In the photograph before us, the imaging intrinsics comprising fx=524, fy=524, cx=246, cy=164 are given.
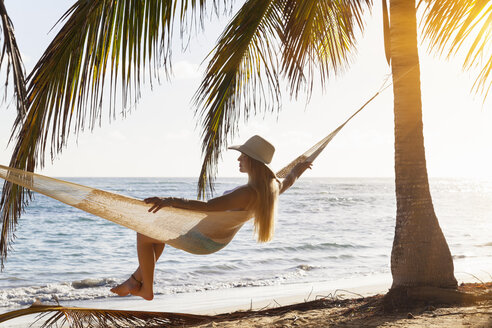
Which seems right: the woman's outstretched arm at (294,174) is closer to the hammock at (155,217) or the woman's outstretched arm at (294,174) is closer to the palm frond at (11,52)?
the hammock at (155,217)

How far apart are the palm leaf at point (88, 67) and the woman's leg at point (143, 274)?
0.63m

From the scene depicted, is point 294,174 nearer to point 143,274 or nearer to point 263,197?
point 263,197

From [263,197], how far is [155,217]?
0.44 metres

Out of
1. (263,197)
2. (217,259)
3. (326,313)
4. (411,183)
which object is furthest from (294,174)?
(217,259)

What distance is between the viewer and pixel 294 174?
2604 mm

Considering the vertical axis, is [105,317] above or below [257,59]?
below

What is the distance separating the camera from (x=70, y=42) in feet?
5.50

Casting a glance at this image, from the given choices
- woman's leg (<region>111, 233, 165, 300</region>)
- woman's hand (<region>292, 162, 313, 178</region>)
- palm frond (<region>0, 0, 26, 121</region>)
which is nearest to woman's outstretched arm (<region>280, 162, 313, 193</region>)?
woman's hand (<region>292, 162, 313, 178</region>)

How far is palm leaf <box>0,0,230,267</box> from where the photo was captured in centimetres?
165

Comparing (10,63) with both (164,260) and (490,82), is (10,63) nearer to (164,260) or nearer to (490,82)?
(490,82)

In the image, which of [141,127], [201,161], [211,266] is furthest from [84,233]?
[141,127]

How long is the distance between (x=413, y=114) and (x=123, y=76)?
164 cm

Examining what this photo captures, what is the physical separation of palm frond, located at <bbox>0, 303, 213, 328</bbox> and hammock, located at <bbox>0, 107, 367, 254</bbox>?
17.8 inches

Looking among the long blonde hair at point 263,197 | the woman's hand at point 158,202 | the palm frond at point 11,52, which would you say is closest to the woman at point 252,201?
the long blonde hair at point 263,197
